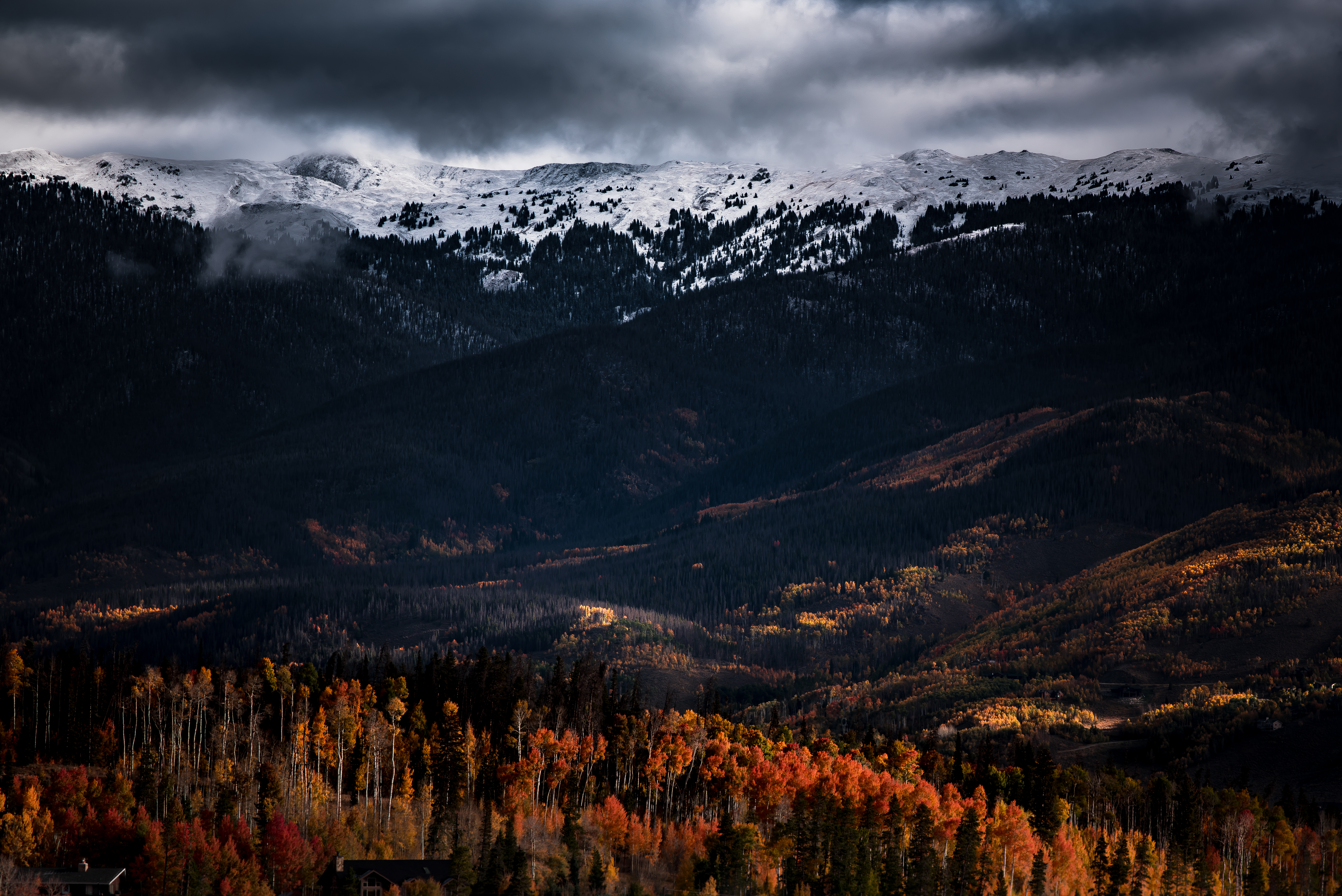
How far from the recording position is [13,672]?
184000 millimetres

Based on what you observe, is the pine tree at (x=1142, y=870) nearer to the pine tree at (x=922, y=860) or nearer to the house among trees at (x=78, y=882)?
the pine tree at (x=922, y=860)

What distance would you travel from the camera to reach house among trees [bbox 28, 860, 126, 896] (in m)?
131

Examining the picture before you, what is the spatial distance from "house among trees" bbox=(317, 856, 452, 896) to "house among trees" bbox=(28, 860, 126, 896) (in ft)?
56.2

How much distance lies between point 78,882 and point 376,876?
24967 millimetres

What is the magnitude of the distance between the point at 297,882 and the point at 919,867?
56364mm

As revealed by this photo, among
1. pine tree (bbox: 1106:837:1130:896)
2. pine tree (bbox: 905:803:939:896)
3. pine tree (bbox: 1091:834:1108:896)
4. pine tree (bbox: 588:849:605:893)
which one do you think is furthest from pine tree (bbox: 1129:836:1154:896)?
pine tree (bbox: 588:849:605:893)

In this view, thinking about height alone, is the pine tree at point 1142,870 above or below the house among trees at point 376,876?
below

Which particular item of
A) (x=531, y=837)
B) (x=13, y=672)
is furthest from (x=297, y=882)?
(x=13, y=672)

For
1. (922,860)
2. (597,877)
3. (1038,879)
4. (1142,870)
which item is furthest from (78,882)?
(1142,870)

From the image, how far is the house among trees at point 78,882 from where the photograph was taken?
131 m

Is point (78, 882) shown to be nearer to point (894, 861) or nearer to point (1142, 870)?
point (894, 861)

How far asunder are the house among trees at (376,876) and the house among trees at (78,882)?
17.1 metres

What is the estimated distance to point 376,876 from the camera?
131 m

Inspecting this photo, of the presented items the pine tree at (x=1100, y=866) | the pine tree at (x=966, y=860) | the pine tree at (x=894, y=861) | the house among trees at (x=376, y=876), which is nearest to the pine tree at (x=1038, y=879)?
the pine tree at (x=966, y=860)
